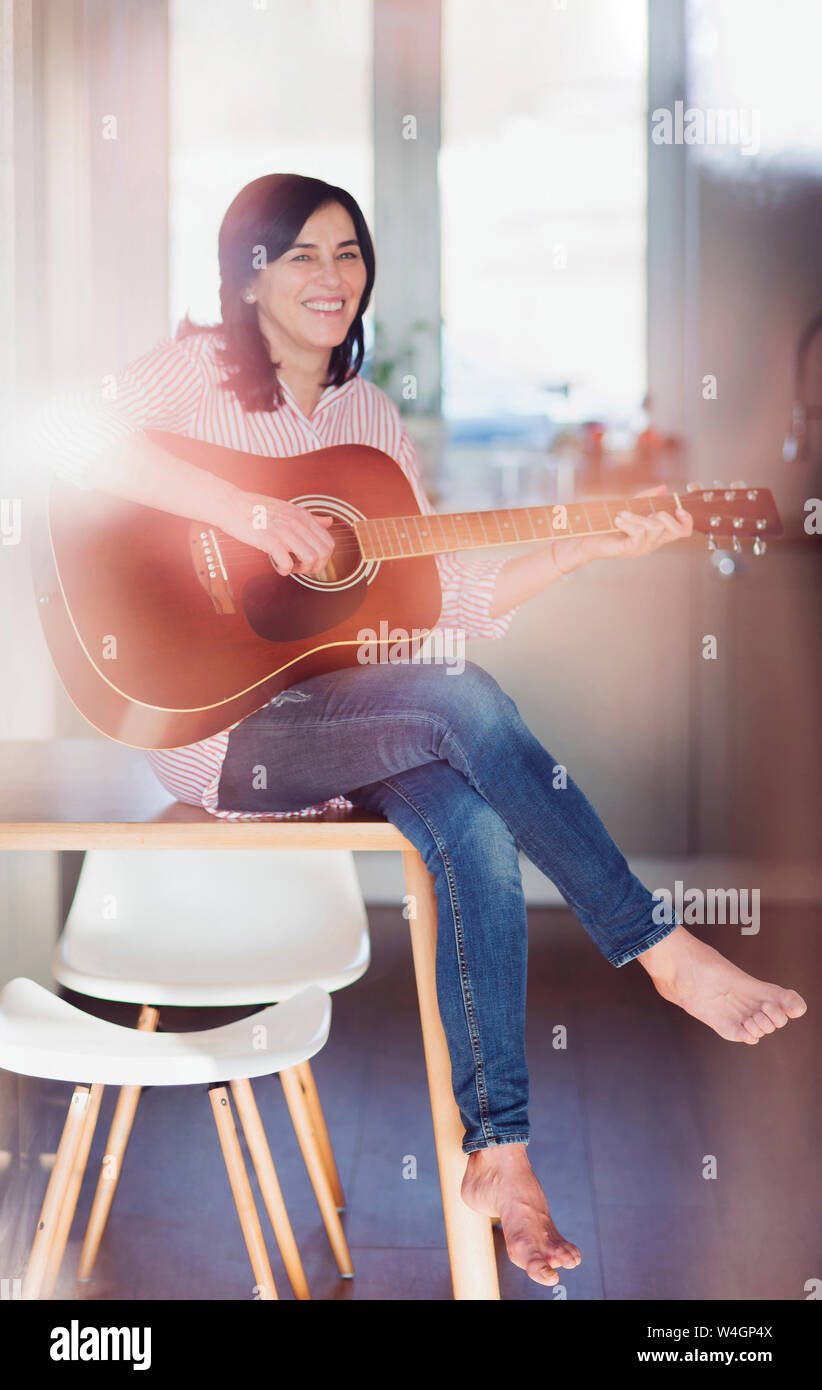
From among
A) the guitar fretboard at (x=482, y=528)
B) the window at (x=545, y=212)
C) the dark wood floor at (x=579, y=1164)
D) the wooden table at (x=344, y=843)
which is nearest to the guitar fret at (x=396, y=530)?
the guitar fretboard at (x=482, y=528)

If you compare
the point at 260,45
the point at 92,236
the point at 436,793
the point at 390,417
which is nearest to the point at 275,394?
the point at 390,417

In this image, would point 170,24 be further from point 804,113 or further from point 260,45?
point 804,113

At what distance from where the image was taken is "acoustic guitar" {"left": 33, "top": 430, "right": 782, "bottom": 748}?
127 centimetres

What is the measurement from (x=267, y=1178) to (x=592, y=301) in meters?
2.06

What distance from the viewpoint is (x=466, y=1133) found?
1.13 metres

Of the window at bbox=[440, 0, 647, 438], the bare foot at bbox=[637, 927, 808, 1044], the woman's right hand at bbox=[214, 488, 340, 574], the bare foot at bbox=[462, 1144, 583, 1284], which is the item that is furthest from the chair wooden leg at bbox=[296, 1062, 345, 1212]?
the window at bbox=[440, 0, 647, 438]

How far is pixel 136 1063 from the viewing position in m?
1.13

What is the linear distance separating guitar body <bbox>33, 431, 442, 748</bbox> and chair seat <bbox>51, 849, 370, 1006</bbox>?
0.93ft

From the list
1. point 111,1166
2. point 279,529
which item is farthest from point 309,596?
point 111,1166

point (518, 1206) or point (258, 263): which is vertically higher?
point (258, 263)

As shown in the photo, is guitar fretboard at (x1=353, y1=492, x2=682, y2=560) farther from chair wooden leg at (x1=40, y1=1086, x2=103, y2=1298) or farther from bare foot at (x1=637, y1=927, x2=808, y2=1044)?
chair wooden leg at (x1=40, y1=1086, x2=103, y2=1298)

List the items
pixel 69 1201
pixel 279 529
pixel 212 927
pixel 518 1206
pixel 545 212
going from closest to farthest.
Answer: pixel 518 1206 → pixel 69 1201 → pixel 279 529 → pixel 212 927 → pixel 545 212

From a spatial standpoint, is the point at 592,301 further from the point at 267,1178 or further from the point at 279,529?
the point at 267,1178

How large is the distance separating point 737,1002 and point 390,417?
Answer: 0.80 metres
